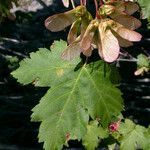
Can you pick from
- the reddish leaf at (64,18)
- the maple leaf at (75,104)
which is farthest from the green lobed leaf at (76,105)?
the reddish leaf at (64,18)

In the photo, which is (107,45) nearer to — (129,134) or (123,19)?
(123,19)

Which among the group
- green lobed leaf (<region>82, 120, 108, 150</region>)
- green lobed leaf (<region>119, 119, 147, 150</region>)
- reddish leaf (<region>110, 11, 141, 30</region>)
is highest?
reddish leaf (<region>110, 11, 141, 30</region>)

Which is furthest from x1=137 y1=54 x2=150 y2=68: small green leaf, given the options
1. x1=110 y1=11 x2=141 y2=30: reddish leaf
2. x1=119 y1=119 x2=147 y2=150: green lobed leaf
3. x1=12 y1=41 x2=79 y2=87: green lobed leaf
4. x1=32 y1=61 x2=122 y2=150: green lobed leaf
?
x1=110 y1=11 x2=141 y2=30: reddish leaf

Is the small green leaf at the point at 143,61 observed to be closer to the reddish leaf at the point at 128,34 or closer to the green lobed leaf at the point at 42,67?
the green lobed leaf at the point at 42,67

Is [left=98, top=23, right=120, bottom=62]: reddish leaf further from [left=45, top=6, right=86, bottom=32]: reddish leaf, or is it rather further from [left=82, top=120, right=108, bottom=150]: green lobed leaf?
[left=82, top=120, right=108, bottom=150]: green lobed leaf

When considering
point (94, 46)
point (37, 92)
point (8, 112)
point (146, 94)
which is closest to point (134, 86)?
point (146, 94)

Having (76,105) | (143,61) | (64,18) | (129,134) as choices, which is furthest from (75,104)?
(143,61)
